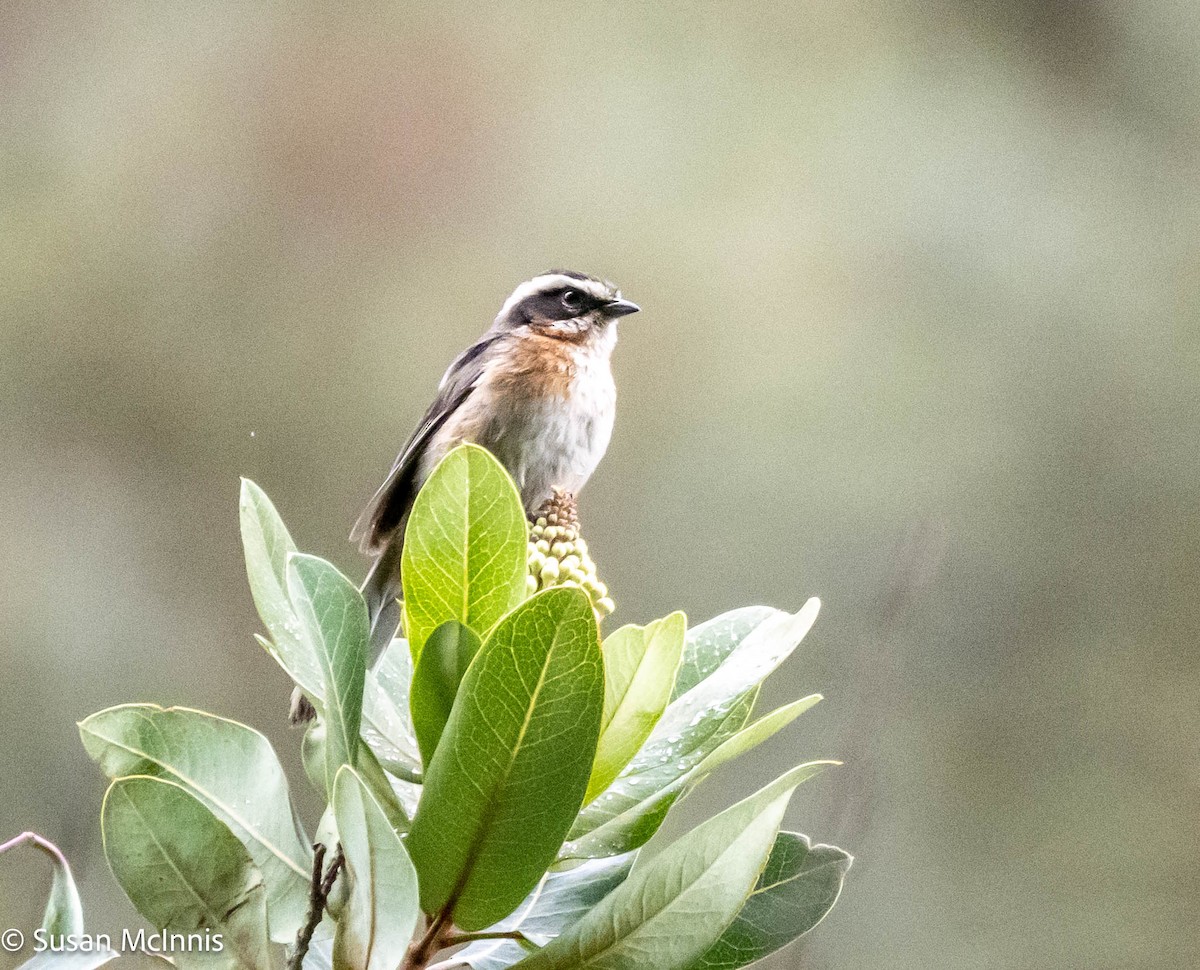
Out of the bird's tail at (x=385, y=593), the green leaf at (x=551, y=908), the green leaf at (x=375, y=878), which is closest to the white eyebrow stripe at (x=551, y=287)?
the bird's tail at (x=385, y=593)

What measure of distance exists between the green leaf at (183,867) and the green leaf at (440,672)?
19 cm

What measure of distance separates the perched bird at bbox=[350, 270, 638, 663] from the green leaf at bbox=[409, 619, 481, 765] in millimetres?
1445

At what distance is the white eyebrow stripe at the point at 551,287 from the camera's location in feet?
10.2

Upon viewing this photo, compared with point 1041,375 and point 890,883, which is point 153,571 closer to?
point 890,883

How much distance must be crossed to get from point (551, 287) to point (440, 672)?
7.13ft

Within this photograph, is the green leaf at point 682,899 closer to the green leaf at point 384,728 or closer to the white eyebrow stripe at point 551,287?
the green leaf at point 384,728

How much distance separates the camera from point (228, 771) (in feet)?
3.89

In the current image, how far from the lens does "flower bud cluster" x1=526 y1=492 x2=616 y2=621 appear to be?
1342 mm

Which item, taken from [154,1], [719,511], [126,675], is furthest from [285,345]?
[154,1]

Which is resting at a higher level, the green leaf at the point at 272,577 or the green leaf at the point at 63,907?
the green leaf at the point at 272,577

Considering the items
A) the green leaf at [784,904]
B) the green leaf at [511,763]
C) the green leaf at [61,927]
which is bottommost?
the green leaf at [61,927]

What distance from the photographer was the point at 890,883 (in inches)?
225

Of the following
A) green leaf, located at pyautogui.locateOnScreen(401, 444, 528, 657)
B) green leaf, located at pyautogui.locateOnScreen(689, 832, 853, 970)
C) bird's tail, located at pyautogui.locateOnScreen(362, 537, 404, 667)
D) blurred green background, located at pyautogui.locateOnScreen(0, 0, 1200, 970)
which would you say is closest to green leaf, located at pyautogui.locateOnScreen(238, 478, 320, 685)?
green leaf, located at pyautogui.locateOnScreen(401, 444, 528, 657)
